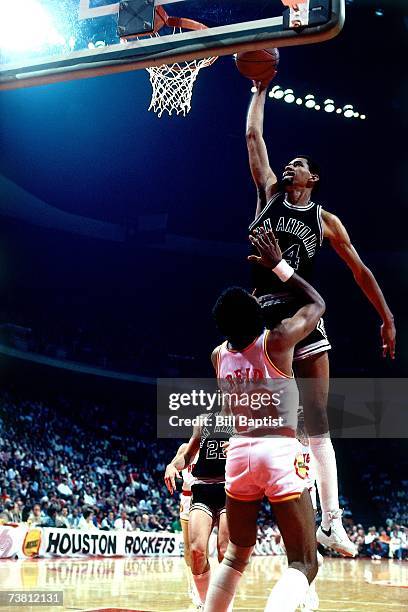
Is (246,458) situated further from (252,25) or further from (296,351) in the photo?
(252,25)

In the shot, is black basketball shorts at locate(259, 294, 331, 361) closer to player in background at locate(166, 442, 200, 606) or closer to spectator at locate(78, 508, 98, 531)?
player in background at locate(166, 442, 200, 606)

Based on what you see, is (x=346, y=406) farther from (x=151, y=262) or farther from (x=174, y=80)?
(x=174, y=80)

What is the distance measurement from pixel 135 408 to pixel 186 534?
20.2m

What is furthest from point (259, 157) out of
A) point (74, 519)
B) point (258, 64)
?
point (74, 519)

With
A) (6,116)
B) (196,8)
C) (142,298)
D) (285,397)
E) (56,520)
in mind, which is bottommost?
(56,520)

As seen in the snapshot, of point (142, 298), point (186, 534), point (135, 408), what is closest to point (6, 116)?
point (142, 298)

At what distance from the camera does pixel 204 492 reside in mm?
6941

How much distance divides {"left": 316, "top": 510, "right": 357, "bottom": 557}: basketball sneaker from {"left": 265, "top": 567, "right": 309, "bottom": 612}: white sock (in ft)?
2.51

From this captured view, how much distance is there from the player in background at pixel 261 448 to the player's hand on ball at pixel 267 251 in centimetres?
36

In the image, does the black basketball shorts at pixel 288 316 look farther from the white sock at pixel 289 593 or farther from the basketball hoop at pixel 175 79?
the basketball hoop at pixel 175 79

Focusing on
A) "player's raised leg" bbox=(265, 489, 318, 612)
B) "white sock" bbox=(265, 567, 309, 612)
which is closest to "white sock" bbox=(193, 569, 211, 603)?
"player's raised leg" bbox=(265, 489, 318, 612)

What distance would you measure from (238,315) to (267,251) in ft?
1.78

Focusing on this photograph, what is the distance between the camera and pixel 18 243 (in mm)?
25328

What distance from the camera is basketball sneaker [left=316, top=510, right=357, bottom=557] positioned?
4.83 m
